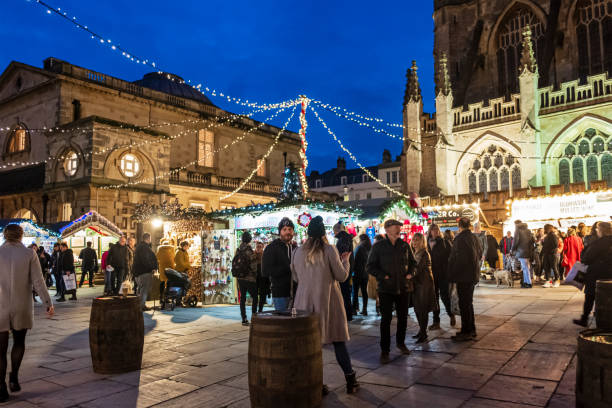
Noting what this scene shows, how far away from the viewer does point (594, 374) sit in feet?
8.59

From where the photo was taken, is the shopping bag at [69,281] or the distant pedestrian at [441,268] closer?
the distant pedestrian at [441,268]

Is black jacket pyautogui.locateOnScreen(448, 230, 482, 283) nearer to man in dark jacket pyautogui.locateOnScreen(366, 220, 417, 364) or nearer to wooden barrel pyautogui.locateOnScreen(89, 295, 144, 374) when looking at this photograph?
man in dark jacket pyautogui.locateOnScreen(366, 220, 417, 364)

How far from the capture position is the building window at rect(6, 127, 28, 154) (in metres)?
24.3

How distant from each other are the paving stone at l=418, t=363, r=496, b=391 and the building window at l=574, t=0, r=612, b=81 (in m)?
24.0

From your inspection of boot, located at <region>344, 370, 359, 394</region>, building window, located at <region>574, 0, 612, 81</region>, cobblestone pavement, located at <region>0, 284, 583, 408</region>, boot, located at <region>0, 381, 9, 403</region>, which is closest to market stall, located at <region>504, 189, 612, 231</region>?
cobblestone pavement, located at <region>0, 284, 583, 408</region>

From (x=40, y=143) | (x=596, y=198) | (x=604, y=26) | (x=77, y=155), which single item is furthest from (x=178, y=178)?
(x=604, y=26)

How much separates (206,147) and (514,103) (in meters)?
18.0

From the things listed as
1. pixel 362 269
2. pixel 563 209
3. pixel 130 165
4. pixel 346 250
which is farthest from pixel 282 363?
pixel 130 165

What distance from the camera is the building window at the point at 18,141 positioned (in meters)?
24.3

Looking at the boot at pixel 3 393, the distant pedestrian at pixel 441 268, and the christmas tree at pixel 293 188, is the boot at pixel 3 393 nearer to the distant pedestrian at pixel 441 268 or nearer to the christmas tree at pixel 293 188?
the distant pedestrian at pixel 441 268

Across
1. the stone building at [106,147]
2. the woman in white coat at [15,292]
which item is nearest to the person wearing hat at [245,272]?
the woman in white coat at [15,292]

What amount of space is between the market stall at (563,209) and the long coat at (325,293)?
1499 centimetres

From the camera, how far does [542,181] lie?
22.3m

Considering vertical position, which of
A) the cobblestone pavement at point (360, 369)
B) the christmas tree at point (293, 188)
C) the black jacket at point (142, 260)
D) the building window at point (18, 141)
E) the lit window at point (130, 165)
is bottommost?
the cobblestone pavement at point (360, 369)
